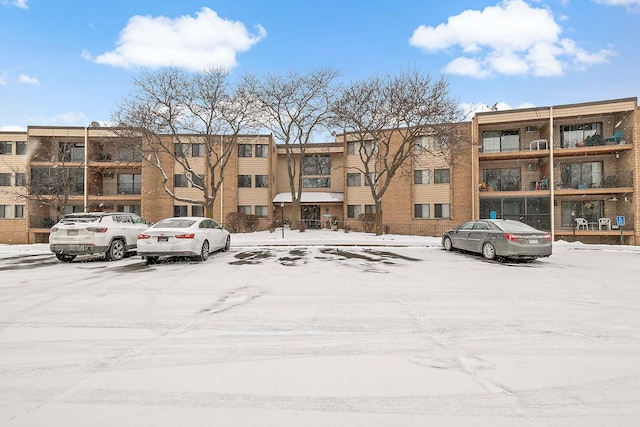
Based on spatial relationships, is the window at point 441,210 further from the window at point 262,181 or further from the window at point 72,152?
the window at point 72,152

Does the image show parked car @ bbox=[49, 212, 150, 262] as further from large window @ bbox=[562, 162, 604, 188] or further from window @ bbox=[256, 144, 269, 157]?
large window @ bbox=[562, 162, 604, 188]

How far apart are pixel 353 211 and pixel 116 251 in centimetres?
2283

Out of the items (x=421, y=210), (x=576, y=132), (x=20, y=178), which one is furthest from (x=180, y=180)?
(x=576, y=132)

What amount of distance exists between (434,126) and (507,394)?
69.9ft

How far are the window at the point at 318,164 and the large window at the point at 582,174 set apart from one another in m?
20.1

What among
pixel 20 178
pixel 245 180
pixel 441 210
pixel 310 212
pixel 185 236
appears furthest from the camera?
pixel 310 212

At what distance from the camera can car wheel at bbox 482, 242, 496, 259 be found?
1184cm

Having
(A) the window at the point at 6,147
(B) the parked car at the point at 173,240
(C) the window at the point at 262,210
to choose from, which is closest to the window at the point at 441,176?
(C) the window at the point at 262,210

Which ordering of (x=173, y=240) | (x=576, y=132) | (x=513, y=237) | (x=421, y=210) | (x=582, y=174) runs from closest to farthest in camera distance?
(x=173, y=240) → (x=513, y=237) → (x=576, y=132) → (x=582, y=174) → (x=421, y=210)

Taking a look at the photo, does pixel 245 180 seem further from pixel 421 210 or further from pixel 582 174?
pixel 582 174

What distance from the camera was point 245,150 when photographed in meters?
32.9

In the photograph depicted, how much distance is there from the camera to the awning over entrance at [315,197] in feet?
107

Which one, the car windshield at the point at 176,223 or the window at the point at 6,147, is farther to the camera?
the window at the point at 6,147

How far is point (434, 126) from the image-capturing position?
72.7 feet
